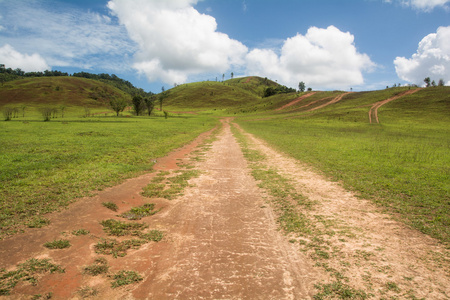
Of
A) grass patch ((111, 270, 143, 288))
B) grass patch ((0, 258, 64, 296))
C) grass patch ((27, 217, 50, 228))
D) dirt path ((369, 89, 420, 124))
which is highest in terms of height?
dirt path ((369, 89, 420, 124))

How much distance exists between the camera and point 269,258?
15.7 ft

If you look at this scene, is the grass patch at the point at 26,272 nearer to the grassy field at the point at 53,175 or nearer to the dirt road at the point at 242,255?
the dirt road at the point at 242,255

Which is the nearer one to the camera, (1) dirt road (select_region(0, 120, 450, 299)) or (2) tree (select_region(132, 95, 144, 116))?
(1) dirt road (select_region(0, 120, 450, 299))

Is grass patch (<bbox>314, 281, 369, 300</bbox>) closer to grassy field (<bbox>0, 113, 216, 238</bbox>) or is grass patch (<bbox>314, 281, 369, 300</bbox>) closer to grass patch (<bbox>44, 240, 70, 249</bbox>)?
grass patch (<bbox>44, 240, 70, 249</bbox>)

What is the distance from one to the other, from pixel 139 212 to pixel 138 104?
77.0m

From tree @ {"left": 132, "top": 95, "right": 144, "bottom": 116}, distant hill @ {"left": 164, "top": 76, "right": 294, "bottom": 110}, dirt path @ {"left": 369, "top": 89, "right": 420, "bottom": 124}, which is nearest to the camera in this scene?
dirt path @ {"left": 369, "top": 89, "right": 420, "bottom": 124}

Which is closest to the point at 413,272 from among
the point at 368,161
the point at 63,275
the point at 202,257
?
the point at 202,257

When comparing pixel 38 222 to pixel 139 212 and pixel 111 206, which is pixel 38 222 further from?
pixel 139 212

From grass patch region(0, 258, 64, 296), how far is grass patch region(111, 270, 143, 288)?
1040 millimetres

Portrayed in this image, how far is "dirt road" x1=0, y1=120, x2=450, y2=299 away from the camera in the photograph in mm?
3883

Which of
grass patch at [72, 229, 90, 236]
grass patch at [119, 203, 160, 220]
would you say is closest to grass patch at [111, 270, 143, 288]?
grass patch at [72, 229, 90, 236]

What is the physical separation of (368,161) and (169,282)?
47.3 ft

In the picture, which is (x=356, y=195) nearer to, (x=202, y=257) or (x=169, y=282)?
(x=202, y=257)

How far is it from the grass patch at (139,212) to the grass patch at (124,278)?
2570 mm
